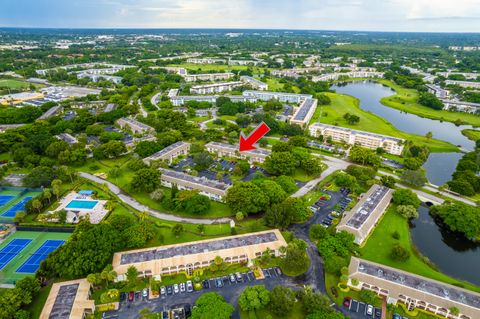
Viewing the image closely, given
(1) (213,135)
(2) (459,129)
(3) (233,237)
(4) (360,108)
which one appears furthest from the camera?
(4) (360,108)

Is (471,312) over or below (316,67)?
below

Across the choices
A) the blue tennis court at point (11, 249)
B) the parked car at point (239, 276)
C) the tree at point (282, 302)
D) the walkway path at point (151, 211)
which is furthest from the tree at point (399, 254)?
the blue tennis court at point (11, 249)

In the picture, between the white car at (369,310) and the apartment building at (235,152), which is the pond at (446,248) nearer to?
the white car at (369,310)

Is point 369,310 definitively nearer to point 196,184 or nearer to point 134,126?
point 196,184

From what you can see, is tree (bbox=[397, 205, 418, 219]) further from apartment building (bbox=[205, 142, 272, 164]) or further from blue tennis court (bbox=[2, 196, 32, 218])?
blue tennis court (bbox=[2, 196, 32, 218])

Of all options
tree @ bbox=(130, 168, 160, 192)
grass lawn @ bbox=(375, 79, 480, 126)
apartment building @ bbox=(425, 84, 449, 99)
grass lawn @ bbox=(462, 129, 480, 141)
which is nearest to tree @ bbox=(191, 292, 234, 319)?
tree @ bbox=(130, 168, 160, 192)

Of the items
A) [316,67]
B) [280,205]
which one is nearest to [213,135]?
[280,205]

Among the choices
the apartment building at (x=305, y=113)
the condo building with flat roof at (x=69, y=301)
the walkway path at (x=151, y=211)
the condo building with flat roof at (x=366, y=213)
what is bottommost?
the walkway path at (x=151, y=211)

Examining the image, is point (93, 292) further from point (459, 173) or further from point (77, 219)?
point (459, 173)
